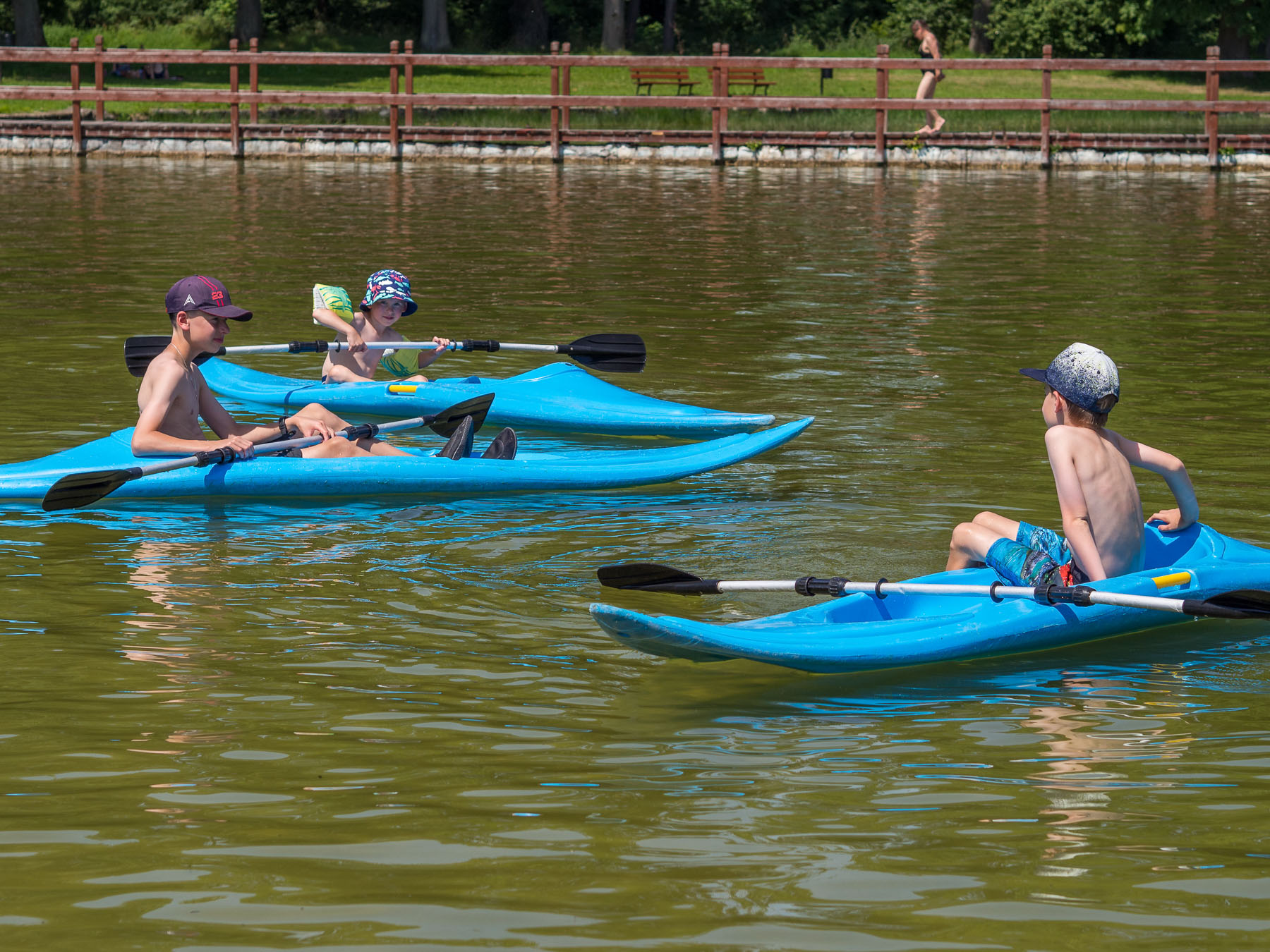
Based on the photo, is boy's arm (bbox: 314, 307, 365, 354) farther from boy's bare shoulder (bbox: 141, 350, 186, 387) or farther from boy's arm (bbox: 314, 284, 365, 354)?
boy's bare shoulder (bbox: 141, 350, 186, 387)

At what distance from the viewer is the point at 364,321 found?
10.2m

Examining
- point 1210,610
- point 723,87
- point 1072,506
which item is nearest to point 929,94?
point 723,87

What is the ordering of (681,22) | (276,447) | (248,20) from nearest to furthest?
(276,447), (248,20), (681,22)

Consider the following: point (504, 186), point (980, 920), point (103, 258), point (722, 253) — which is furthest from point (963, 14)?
point (980, 920)

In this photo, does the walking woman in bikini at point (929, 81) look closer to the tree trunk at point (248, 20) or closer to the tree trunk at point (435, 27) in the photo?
the tree trunk at point (435, 27)

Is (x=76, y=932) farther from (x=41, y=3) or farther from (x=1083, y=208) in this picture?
(x=41, y=3)

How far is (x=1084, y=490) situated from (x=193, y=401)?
4.14 metres

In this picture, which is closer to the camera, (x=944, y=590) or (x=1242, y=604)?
(x=1242, y=604)

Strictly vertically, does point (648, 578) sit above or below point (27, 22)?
below

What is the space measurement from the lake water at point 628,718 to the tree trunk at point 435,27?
29361 millimetres

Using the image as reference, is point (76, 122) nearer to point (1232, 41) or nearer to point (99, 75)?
point (99, 75)

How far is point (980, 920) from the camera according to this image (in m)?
3.70

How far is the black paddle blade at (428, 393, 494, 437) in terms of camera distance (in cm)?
867

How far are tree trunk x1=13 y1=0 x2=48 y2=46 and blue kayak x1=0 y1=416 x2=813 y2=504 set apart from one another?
31.3 m
